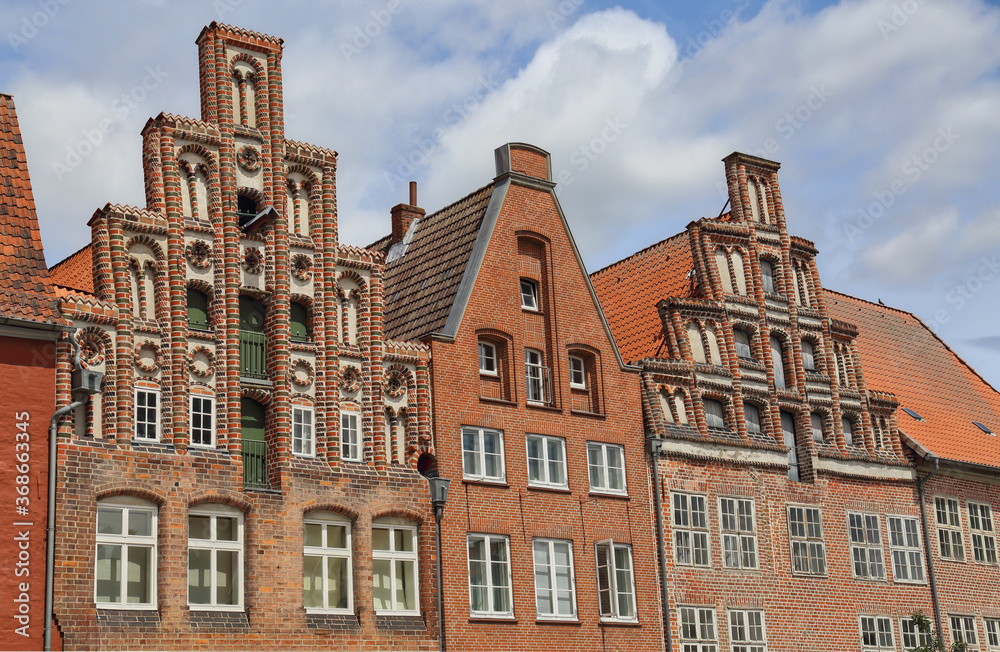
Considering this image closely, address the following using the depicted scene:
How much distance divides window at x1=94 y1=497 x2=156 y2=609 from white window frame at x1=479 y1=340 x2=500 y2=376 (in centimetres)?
954

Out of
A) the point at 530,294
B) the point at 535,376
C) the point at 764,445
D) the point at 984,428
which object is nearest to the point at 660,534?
the point at 764,445

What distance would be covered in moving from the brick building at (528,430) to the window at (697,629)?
2.80 ft

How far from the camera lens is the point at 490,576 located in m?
31.1

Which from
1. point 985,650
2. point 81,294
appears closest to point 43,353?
point 81,294

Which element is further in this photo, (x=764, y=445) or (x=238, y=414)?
(x=764, y=445)

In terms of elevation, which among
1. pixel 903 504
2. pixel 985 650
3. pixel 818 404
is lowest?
pixel 985 650

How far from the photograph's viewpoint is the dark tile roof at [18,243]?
25.3 m

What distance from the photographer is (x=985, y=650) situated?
4034 centimetres

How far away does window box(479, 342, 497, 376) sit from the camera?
33.1m

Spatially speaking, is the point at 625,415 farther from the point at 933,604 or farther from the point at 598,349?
the point at 933,604

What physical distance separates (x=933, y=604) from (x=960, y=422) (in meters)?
7.57

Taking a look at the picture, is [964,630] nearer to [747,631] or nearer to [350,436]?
[747,631]

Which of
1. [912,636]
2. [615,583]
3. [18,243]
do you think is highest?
[18,243]

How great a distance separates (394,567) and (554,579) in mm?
4332
